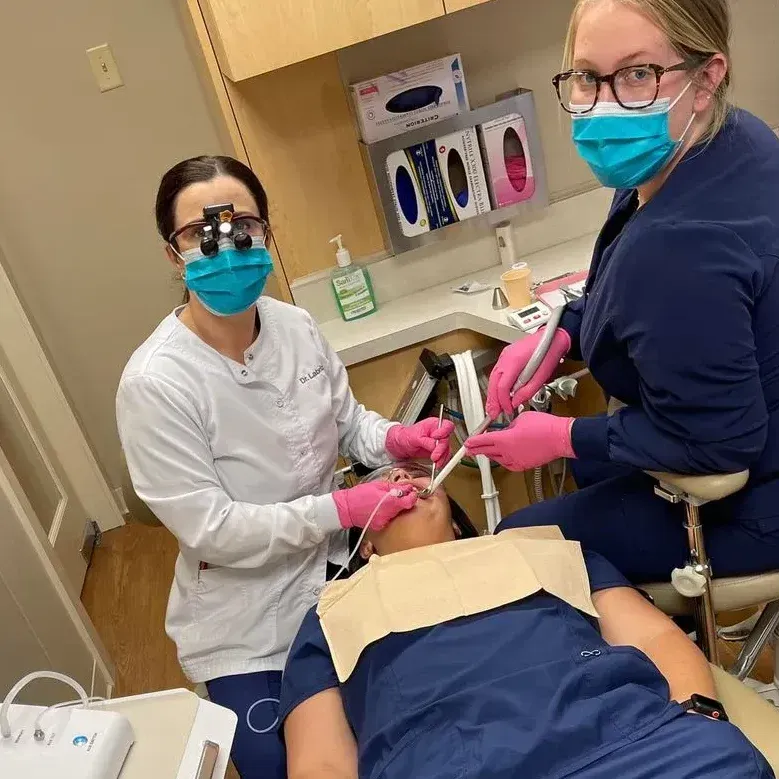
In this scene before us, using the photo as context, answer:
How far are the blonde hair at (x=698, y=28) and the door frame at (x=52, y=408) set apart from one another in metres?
2.15

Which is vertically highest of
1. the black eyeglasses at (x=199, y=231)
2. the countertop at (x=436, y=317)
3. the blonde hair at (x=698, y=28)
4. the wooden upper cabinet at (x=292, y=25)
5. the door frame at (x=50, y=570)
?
the wooden upper cabinet at (x=292, y=25)

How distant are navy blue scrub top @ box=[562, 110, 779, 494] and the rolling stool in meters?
0.03

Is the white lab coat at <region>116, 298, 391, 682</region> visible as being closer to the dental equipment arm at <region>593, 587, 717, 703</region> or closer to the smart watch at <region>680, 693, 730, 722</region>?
the dental equipment arm at <region>593, 587, 717, 703</region>

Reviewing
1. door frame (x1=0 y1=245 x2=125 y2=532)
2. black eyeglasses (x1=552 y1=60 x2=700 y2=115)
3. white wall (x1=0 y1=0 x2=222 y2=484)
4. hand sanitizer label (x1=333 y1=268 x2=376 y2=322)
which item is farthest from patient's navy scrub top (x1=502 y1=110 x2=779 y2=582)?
door frame (x1=0 y1=245 x2=125 y2=532)

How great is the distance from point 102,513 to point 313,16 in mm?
2152

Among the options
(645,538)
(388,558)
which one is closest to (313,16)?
(388,558)

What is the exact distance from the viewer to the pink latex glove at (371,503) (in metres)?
1.48

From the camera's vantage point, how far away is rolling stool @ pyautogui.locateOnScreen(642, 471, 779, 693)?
3.93 feet

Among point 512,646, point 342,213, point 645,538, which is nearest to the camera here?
point 512,646

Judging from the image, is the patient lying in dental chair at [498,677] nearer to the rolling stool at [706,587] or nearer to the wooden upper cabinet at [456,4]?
the rolling stool at [706,587]

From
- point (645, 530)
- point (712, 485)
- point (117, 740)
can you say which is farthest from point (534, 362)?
point (117, 740)

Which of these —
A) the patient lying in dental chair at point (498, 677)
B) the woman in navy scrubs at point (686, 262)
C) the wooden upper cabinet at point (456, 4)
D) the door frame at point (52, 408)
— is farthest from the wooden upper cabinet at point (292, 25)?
the door frame at point (52, 408)

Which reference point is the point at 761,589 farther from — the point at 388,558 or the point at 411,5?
the point at 411,5

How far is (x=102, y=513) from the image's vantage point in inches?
124
